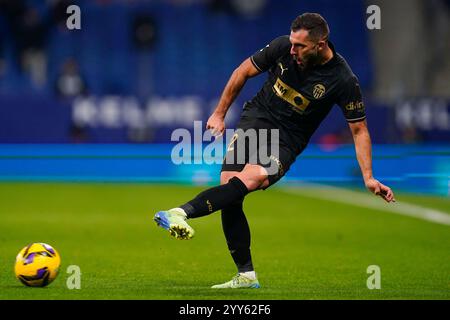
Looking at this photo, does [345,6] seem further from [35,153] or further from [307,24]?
[307,24]

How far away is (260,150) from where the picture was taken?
837cm

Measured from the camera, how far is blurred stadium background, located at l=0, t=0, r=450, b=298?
21.6 metres

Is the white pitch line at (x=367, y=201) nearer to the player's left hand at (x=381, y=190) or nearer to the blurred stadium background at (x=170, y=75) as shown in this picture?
the blurred stadium background at (x=170, y=75)

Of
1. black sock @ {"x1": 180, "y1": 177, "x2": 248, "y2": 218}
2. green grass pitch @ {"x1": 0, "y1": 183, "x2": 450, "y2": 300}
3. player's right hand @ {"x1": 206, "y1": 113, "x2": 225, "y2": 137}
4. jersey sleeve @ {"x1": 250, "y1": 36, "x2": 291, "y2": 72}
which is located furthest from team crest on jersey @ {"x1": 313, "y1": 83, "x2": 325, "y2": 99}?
green grass pitch @ {"x1": 0, "y1": 183, "x2": 450, "y2": 300}

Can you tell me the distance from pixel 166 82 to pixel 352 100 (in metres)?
17.6

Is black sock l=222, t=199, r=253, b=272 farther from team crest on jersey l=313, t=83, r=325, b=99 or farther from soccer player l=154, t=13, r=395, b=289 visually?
team crest on jersey l=313, t=83, r=325, b=99

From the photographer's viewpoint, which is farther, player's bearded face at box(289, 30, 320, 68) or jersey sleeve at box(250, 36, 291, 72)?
jersey sleeve at box(250, 36, 291, 72)

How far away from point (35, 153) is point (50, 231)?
851 cm

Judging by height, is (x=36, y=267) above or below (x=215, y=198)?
below

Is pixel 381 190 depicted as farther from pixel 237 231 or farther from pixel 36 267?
pixel 36 267

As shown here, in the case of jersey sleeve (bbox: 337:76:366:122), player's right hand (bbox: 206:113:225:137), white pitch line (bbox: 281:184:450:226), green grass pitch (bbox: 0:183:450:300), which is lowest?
white pitch line (bbox: 281:184:450:226)

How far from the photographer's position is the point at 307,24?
8.05m

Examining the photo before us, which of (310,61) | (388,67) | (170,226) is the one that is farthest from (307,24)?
(388,67)

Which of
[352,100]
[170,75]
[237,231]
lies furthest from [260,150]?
[170,75]
